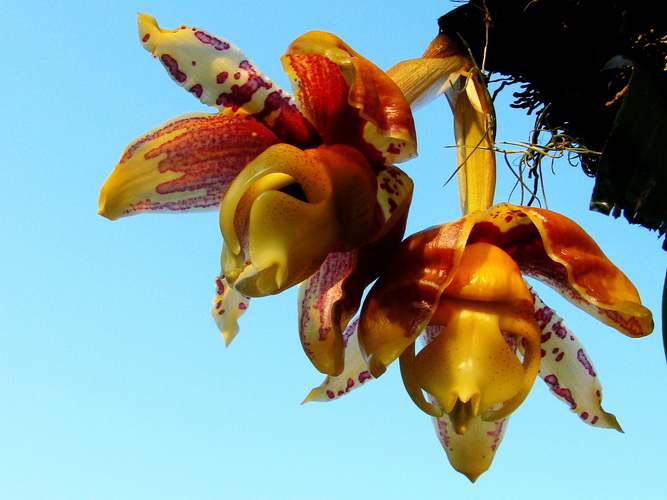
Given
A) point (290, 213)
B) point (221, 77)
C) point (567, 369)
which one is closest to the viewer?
point (290, 213)

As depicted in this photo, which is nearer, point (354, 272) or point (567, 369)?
point (354, 272)

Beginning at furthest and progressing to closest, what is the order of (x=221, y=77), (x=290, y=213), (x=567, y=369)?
(x=567, y=369), (x=221, y=77), (x=290, y=213)

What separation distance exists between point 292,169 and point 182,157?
18cm

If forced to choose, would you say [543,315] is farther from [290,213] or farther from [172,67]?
[172,67]

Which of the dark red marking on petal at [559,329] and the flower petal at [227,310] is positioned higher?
the flower petal at [227,310]

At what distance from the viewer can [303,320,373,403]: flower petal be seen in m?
1.05

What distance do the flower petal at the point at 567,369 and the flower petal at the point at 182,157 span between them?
0.38 metres

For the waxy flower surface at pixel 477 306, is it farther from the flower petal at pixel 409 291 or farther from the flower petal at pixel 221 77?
the flower petal at pixel 221 77

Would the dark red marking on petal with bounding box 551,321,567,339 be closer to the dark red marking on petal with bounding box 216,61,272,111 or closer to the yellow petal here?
the yellow petal

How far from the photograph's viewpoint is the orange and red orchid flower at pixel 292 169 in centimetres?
84

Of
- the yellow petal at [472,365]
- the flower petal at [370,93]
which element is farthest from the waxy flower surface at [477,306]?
the flower petal at [370,93]

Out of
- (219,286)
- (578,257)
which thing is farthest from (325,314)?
(578,257)

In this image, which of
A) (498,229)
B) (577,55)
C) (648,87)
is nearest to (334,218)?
(498,229)

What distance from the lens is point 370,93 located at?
85 centimetres
